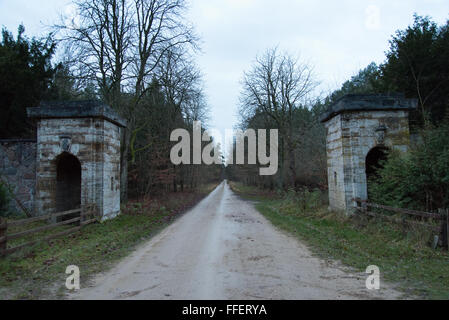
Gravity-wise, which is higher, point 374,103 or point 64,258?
point 374,103

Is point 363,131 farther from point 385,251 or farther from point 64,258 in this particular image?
point 64,258

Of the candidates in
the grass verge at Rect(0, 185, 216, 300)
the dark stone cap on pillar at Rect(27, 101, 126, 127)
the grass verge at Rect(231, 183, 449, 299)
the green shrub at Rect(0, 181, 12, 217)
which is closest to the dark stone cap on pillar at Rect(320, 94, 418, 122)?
the grass verge at Rect(231, 183, 449, 299)

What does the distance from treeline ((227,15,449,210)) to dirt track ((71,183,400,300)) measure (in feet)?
12.8

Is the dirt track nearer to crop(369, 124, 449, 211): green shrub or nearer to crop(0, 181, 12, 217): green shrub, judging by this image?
crop(369, 124, 449, 211): green shrub

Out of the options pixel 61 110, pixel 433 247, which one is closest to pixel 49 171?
pixel 61 110

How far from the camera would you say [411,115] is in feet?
59.6

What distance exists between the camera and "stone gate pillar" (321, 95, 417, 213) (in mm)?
11594

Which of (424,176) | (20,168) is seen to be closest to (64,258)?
(20,168)

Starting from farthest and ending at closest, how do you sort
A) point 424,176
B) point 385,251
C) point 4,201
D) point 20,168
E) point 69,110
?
point 20,168, point 69,110, point 4,201, point 424,176, point 385,251

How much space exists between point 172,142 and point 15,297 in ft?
76.6

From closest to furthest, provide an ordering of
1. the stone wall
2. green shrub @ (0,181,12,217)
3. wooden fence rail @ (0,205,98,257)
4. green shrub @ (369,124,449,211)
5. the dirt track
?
1. the dirt track
2. wooden fence rail @ (0,205,98,257)
3. green shrub @ (369,124,449,211)
4. green shrub @ (0,181,12,217)
5. the stone wall

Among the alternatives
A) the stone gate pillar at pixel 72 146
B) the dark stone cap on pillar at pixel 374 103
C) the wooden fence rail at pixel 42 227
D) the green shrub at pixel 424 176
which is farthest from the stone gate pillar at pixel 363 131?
the wooden fence rail at pixel 42 227

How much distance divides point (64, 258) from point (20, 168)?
287 inches
